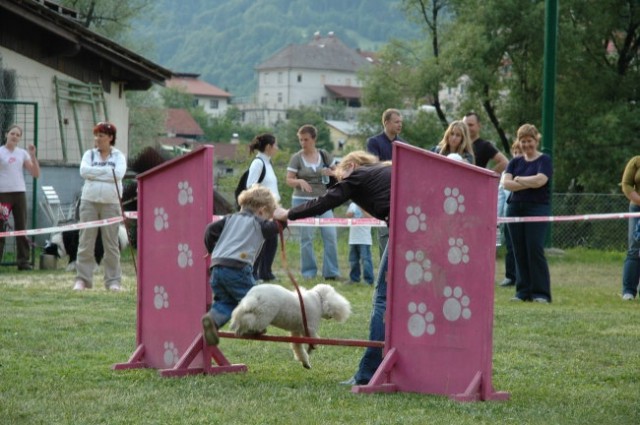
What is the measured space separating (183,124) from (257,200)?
14515cm

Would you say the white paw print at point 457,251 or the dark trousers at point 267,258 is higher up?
the white paw print at point 457,251

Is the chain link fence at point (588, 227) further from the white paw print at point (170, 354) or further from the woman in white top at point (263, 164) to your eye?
the white paw print at point (170, 354)

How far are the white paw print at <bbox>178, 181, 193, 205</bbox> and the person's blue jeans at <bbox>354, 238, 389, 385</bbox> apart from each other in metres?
1.38

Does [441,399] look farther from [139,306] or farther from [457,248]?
[139,306]

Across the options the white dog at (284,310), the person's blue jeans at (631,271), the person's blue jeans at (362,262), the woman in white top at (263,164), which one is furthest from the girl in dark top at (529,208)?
the white dog at (284,310)

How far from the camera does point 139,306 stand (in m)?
8.66

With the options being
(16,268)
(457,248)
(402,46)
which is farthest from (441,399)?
(402,46)

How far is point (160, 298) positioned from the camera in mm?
8477

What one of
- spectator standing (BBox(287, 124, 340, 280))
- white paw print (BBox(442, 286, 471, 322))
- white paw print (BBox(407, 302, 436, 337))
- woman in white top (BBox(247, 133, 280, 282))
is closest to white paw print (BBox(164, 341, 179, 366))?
white paw print (BBox(407, 302, 436, 337))

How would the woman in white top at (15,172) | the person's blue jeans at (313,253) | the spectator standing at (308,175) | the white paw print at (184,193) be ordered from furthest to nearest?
the woman in white top at (15,172) < the person's blue jeans at (313,253) < the spectator standing at (308,175) < the white paw print at (184,193)

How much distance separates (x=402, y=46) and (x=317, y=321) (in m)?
37.6

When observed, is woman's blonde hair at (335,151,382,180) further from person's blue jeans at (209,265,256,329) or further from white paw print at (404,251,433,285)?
person's blue jeans at (209,265,256,329)

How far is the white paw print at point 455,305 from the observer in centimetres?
717

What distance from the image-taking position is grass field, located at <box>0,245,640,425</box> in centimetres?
672
